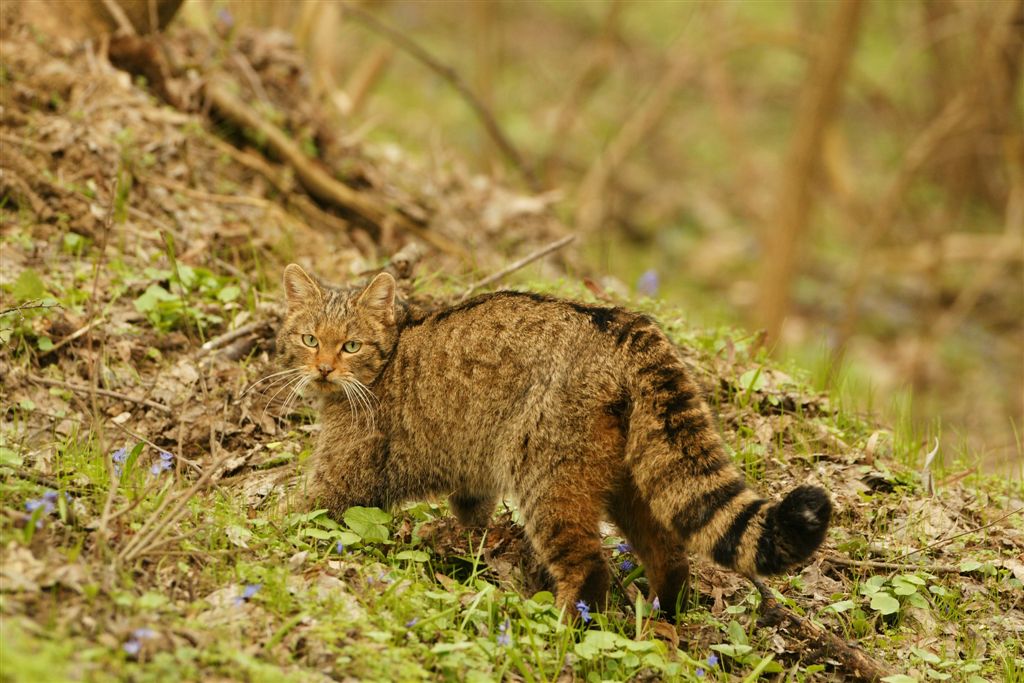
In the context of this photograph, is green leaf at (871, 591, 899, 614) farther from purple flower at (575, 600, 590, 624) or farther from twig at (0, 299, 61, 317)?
twig at (0, 299, 61, 317)

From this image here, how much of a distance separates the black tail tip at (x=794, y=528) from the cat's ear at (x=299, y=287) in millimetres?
2702

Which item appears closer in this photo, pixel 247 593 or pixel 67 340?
pixel 247 593

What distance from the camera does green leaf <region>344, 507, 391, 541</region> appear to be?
4898 millimetres

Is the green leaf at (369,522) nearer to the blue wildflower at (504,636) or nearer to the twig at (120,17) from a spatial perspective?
the blue wildflower at (504,636)

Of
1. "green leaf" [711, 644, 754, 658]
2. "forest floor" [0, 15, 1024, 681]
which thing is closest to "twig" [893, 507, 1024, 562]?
"forest floor" [0, 15, 1024, 681]

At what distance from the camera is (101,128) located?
7.52 metres

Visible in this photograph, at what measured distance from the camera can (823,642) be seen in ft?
15.6

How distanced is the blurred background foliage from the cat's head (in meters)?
2.72

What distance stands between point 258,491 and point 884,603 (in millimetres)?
3077

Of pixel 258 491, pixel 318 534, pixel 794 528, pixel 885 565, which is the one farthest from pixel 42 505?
pixel 885 565

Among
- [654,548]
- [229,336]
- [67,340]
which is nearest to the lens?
[654,548]

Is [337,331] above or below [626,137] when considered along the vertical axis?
below

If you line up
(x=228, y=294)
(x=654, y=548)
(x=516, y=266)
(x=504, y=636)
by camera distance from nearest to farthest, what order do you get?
(x=504, y=636), (x=654, y=548), (x=516, y=266), (x=228, y=294)

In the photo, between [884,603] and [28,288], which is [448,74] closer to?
[28,288]
